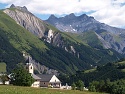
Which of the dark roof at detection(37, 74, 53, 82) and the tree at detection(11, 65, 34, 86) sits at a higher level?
the dark roof at detection(37, 74, 53, 82)

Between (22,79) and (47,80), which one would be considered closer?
(22,79)

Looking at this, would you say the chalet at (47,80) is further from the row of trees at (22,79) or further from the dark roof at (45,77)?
the row of trees at (22,79)

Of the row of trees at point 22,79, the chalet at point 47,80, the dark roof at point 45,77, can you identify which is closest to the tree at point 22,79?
the row of trees at point 22,79

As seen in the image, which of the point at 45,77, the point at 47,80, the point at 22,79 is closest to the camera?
the point at 22,79

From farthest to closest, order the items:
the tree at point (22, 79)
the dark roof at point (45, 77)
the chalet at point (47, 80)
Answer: the dark roof at point (45, 77) → the chalet at point (47, 80) → the tree at point (22, 79)

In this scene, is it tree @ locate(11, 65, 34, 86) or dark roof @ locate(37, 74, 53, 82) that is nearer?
tree @ locate(11, 65, 34, 86)

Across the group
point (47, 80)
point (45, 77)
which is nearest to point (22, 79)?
point (47, 80)

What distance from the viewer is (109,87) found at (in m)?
164

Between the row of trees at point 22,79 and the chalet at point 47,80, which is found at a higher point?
the chalet at point 47,80

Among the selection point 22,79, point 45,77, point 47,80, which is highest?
point 45,77

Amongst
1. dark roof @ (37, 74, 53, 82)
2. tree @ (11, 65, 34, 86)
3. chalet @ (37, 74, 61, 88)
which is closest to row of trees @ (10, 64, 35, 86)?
tree @ (11, 65, 34, 86)

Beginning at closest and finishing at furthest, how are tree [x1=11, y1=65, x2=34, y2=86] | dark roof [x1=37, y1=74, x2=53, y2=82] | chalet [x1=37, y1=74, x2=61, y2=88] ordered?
tree [x1=11, y1=65, x2=34, y2=86]
chalet [x1=37, y1=74, x2=61, y2=88]
dark roof [x1=37, y1=74, x2=53, y2=82]

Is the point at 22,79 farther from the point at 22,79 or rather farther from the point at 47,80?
the point at 47,80

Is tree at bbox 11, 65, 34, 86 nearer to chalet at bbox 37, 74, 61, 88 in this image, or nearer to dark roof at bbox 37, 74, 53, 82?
chalet at bbox 37, 74, 61, 88
